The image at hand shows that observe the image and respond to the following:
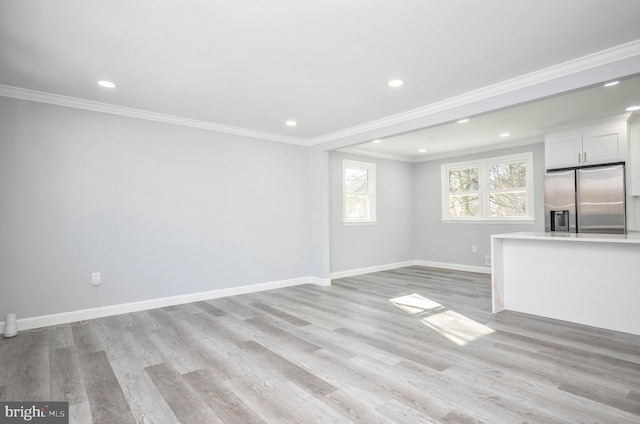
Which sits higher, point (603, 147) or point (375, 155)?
point (375, 155)

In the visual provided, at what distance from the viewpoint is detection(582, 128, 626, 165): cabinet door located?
4598 millimetres

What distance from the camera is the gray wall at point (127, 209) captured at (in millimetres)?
3502

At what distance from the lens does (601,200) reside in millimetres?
4715

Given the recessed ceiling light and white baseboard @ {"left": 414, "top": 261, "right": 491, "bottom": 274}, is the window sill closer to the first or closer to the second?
white baseboard @ {"left": 414, "top": 261, "right": 491, "bottom": 274}

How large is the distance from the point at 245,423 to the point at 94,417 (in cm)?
89

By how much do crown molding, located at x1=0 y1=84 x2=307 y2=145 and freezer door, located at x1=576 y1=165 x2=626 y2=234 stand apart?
469 centimetres

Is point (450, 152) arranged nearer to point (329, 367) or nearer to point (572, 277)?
point (572, 277)

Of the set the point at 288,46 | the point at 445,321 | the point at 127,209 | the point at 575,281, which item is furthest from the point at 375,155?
the point at 127,209

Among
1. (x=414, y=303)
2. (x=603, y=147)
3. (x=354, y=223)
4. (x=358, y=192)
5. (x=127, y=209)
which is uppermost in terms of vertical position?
(x=603, y=147)

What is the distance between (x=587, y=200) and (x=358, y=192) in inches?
144

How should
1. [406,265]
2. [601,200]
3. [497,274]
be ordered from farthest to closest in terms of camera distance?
[406,265] < [601,200] < [497,274]

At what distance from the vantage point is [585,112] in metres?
4.42

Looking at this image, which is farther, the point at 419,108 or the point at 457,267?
the point at 457,267

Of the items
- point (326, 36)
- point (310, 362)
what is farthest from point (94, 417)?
point (326, 36)
